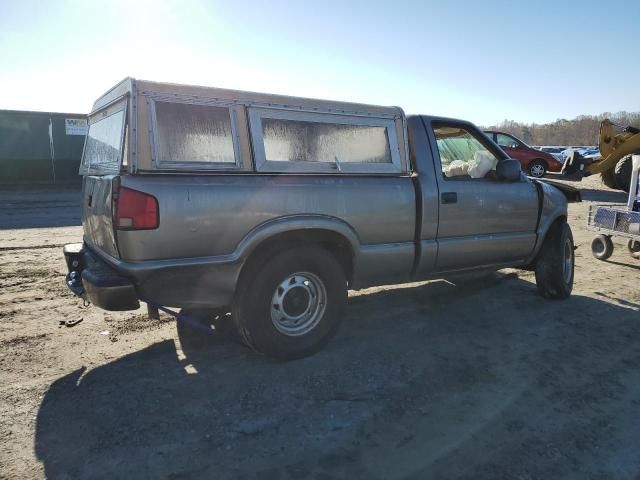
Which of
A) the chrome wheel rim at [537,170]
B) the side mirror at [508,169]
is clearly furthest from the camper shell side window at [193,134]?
the chrome wheel rim at [537,170]

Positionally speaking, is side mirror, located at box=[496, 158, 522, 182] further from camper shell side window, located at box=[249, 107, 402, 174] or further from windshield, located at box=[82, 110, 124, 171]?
windshield, located at box=[82, 110, 124, 171]

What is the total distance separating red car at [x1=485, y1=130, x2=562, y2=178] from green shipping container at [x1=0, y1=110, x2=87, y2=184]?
16.1 m

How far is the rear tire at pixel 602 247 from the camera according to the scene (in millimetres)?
7262

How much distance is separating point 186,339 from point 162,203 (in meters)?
1.53

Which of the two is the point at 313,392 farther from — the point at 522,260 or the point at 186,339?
the point at 522,260

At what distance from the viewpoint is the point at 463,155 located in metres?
5.06

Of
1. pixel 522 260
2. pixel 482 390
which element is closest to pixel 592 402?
pixel 482 390

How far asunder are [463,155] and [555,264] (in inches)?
65.1

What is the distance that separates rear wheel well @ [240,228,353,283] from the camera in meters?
3.46

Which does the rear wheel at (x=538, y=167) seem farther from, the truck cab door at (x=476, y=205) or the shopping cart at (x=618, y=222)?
the truck cab door at (x=476, y=205)

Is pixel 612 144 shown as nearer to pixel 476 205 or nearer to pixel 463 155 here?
pixel 463 155

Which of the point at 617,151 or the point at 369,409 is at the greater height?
the point at 617,151

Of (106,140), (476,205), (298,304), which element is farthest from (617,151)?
(106,140)

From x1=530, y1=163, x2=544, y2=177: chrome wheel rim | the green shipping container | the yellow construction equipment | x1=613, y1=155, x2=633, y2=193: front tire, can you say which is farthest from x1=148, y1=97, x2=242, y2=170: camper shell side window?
x1=530, y1=163, x2=544, y2=177: chrome wheel rim
